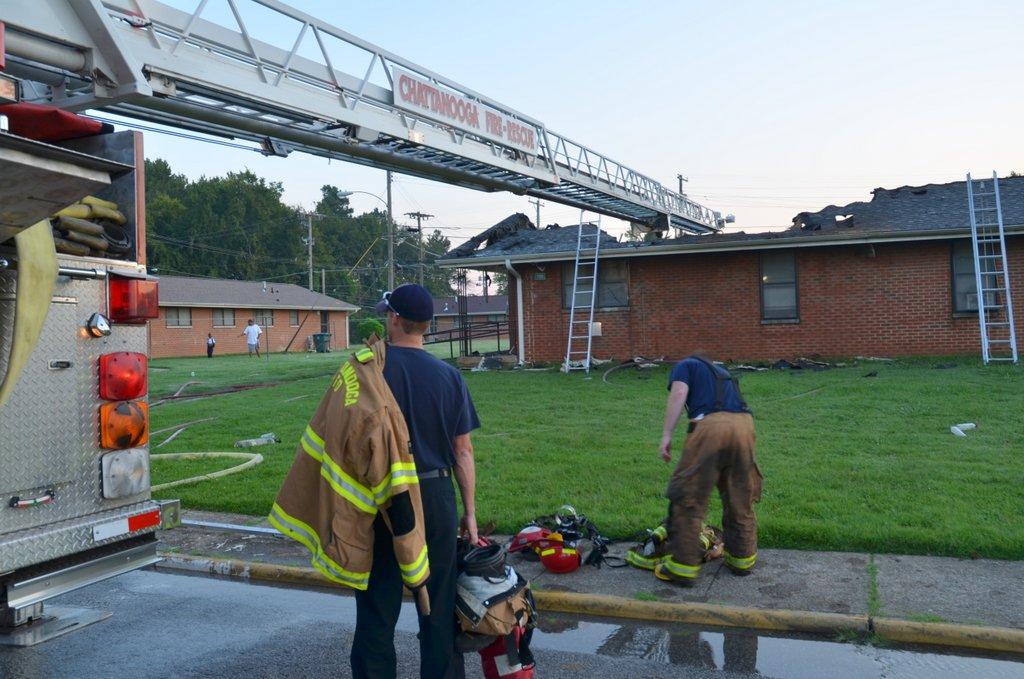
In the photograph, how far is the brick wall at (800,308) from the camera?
56.2ft

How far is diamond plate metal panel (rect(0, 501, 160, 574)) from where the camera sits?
3.46 metres

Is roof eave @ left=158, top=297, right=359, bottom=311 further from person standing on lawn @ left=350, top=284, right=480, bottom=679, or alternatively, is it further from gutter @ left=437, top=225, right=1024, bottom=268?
person standing on lawn @ left=350, top=284, right=480, bottom=679

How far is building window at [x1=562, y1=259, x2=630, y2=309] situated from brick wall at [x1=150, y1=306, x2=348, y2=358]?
78.9 feet

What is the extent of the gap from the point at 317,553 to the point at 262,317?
46.3 m

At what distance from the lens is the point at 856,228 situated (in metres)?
17.3

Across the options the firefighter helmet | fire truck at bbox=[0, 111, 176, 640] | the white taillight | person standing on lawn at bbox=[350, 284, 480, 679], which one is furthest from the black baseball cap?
the firefighter helmet

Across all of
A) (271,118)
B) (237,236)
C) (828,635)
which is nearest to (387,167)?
(271,118)

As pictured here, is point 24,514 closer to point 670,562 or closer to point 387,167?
point 670,562

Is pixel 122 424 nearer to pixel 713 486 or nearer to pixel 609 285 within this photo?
pixel 713 486

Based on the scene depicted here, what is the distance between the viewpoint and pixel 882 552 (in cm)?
579

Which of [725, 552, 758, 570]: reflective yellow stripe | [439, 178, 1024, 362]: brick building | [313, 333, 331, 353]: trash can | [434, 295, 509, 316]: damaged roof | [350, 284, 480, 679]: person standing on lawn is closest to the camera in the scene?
[350, 284, 480, 679]: person standing on lawn

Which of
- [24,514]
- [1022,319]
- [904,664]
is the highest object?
[1022,319]

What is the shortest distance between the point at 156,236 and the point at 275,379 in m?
50.3

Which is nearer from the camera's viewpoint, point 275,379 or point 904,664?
point 904,664
